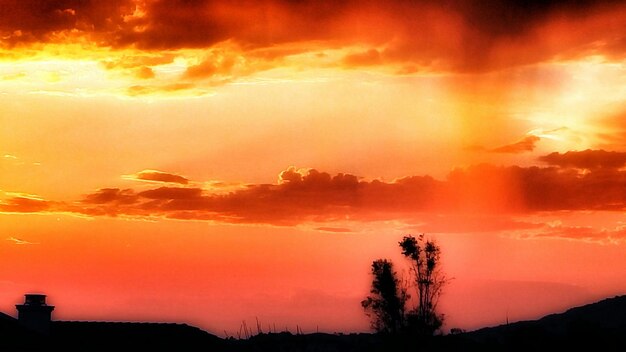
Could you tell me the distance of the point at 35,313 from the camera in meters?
67.8

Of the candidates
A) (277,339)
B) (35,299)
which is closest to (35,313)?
(35,299)

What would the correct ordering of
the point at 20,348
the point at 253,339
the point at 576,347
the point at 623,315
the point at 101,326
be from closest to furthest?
the point at 20,348 < the point at 101,326 < the point at 576,347 < the point at 253,339 < the point at 623,315

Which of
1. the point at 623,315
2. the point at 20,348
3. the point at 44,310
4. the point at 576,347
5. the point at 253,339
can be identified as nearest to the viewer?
the point at 20,348

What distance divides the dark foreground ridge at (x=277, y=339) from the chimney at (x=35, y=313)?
3.8 inches

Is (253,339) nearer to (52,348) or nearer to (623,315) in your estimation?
(52,348)

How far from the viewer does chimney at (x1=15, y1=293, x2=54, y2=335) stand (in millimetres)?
67562

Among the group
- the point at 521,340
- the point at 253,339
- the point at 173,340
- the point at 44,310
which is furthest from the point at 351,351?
the point at 44,310

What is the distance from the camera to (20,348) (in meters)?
62.1

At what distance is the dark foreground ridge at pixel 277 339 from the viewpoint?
66.8 meters

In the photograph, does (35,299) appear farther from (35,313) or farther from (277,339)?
(277,339)

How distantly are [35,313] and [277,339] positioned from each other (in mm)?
45480

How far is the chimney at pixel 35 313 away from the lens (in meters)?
67.6

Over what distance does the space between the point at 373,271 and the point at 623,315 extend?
68412 mm

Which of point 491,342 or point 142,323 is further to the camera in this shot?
point 491,342
